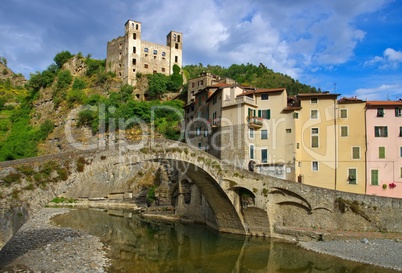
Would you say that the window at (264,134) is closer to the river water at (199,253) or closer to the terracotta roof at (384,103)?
the terracotta roof at (384,103)

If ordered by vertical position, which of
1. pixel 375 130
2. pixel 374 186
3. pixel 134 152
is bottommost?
pixel 374 186

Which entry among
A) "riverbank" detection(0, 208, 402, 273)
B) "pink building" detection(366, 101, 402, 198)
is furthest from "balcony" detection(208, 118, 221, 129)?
"riverbank" detection(0, 208, 402, 273)

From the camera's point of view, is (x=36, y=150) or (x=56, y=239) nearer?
(x=56, y=239)

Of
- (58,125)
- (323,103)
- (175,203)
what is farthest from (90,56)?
(323,103)

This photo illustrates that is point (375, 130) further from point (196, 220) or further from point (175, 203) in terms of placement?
point (175, 203)

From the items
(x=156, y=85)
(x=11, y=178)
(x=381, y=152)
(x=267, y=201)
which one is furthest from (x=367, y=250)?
(x=156, y=85)

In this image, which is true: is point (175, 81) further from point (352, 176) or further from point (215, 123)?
point (352, 176)

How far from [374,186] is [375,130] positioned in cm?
444

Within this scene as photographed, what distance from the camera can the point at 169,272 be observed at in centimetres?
1644

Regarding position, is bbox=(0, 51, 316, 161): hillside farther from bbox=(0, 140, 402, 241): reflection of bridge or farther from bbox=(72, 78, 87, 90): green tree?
bbox=(0, 140, 402, 241): reflection of bridge

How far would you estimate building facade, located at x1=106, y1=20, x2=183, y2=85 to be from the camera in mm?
62875

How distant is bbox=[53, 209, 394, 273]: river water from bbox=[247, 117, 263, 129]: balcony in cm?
947

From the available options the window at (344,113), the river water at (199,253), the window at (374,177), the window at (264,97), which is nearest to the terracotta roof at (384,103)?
the window at (344,113)

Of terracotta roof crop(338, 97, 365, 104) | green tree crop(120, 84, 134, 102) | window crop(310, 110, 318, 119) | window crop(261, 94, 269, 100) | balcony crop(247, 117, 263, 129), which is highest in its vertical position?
green tree crop(120, 84, 134, 102)
